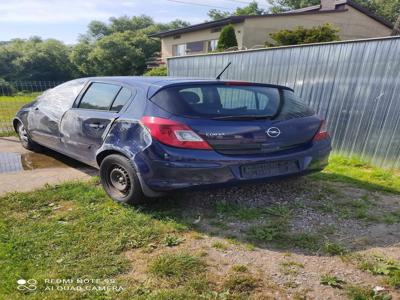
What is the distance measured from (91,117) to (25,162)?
7.53 feet

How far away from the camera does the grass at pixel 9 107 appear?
8.89 metres

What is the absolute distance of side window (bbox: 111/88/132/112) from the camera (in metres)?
4.03

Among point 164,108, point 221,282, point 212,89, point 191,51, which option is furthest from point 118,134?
point 191,51

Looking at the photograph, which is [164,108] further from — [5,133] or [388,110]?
[5,133]

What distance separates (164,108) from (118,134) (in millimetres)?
689

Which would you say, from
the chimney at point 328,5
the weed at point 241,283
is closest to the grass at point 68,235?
the weed at point 241,283

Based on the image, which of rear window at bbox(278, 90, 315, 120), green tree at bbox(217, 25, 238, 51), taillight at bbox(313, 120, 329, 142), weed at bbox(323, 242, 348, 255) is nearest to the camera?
weed at bbox(323, 242, 348, 255)

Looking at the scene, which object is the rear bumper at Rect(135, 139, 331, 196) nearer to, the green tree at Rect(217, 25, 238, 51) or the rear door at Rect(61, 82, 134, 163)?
the rear door at Rect(61, 82, 134, 163)

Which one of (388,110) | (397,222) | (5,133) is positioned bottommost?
(5,133)

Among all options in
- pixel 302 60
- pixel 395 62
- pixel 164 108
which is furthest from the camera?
pixel 302 60

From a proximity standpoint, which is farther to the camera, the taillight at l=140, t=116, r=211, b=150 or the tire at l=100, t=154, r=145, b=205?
the tire at l=100, t=154, r=145, b=205

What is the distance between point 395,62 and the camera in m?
5.70

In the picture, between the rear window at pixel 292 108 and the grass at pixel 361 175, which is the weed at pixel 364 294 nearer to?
→ the rear window at pixel 292 108

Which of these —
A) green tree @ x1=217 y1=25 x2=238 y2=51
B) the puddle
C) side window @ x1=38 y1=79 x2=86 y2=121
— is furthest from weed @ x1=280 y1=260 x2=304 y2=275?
green tree @ x1=217 y1=25 x2=238 y2=51
